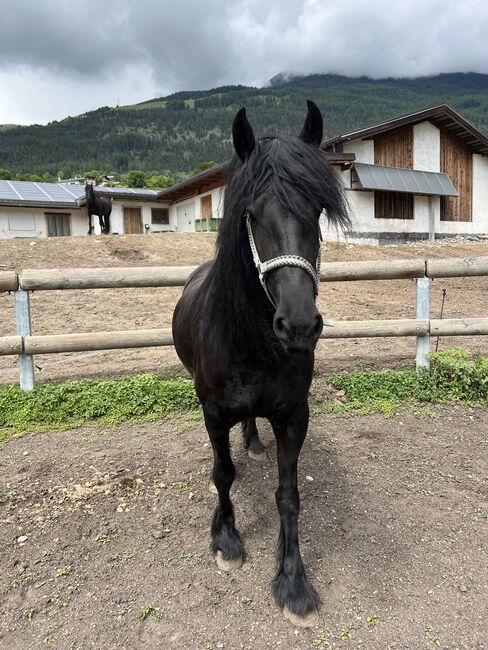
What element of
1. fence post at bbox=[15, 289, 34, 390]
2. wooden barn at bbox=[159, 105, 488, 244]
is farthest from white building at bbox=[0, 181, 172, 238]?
fence post at bbox=[15, 289, 34, 390]

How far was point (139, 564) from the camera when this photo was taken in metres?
2.46

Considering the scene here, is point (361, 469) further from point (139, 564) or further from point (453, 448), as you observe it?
point (139, 564)

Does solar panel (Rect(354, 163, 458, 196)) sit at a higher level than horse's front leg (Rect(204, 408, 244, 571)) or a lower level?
higher

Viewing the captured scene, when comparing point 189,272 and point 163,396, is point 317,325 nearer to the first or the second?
point 163,396

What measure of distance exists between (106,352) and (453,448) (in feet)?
14.7

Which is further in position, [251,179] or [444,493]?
[444,493]

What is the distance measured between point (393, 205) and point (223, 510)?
65.1ft

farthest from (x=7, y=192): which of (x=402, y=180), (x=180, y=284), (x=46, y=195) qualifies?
(x=180, y=284)

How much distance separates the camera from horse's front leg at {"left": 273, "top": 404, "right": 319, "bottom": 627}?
2.14 metres

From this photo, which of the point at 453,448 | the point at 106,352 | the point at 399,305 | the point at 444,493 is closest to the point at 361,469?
the point at 444,493

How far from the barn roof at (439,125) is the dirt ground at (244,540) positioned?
53.8ft

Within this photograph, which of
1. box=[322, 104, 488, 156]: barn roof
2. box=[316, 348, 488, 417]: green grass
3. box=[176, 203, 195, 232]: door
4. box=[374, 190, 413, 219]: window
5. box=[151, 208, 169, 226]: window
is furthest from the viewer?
box=[151, 208, 169, 226]: window

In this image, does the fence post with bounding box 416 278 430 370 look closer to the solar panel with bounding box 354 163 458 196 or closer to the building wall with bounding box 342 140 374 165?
the solar panel with bounding box 354 163 458 196

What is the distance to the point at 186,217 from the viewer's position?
90.9 feet
